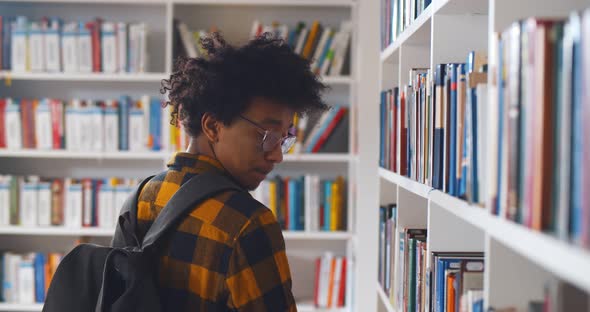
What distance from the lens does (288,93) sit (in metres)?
1.28

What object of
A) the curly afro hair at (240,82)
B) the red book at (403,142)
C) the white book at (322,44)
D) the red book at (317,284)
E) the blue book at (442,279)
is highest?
the white book at (322,44)

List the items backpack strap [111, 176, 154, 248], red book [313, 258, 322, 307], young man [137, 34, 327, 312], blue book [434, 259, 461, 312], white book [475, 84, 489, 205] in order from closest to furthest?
white book [475, 84, 489, 205]
young man [137, 34, 327, 312]
backpack strap [111, 176, 154, 248]
blue book [434, 259, 461, 312]
red book [313, 258, 322, 307]

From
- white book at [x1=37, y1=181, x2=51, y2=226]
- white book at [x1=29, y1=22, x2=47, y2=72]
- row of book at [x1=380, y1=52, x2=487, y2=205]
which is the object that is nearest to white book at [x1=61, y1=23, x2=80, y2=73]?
white book at [x1=29, y1=22, x2=47, y2=72]

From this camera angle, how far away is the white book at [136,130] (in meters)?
3.43

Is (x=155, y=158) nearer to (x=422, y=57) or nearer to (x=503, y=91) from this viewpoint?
(x=422, y=57)

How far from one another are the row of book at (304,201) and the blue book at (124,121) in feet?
2.37

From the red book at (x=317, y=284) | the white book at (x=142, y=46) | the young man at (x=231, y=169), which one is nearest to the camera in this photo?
the young man at (x=231, y=169)

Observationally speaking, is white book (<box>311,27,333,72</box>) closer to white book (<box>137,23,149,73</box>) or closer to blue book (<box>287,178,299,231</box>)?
blue book (<box>287,178,299,231</box>)

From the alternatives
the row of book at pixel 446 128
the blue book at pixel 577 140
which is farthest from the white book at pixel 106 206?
the blue book at pixel 577 140

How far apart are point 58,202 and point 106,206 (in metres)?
0.26

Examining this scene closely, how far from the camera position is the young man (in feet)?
3.71

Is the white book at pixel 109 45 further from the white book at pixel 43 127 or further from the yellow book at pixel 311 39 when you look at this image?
the yellow book at pixel 311 39

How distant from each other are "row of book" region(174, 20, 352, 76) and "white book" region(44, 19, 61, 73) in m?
0.60

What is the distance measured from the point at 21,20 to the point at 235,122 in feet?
8.49
